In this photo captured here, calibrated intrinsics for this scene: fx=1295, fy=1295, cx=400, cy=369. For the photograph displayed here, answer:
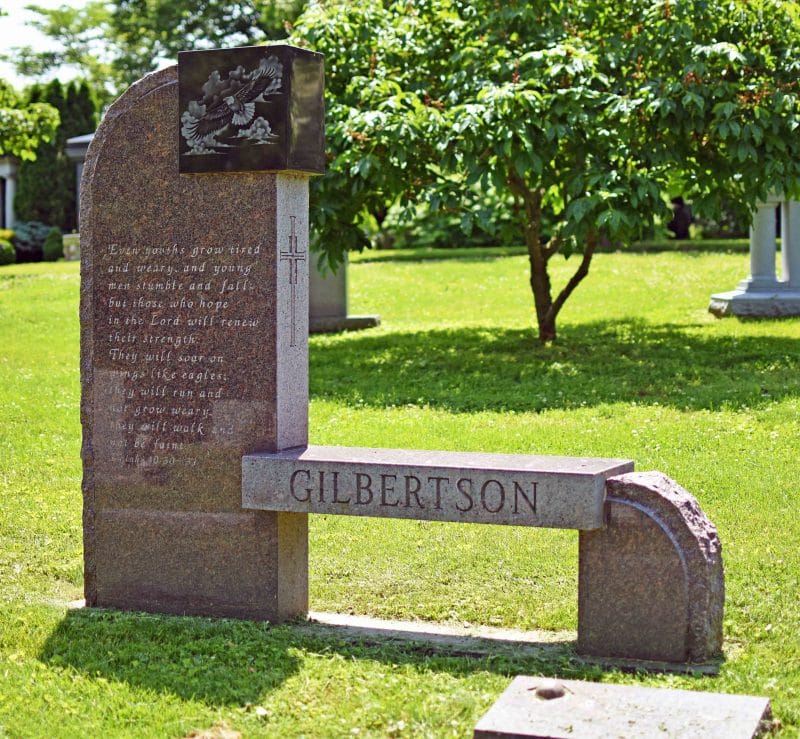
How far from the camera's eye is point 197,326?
620 cm

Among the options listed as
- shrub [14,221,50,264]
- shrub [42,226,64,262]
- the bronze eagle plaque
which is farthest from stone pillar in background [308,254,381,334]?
shrub [14,221,50,264]

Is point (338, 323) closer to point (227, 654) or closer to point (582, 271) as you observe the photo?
point (582, 271)

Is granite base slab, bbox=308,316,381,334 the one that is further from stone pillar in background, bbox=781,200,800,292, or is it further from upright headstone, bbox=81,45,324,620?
upright headstone, bbox=81,45,324,620

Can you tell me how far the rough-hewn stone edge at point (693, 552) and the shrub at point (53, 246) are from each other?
26.6 m

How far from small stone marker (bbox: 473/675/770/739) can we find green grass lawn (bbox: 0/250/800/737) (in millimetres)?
256

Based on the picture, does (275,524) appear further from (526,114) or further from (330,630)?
(526,114)

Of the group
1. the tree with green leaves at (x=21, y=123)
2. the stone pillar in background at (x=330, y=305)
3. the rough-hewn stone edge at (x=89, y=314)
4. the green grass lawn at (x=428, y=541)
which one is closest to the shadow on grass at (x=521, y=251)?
the tree with green leaves at (x=21, y=123)

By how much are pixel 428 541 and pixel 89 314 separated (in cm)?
247

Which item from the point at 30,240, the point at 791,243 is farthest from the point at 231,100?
Result: the point at 30,240

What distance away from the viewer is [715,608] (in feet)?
18.1

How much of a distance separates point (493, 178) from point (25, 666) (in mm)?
7563

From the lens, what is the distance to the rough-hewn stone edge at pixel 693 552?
17.9 ft

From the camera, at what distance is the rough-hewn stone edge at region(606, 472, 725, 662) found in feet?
17.9

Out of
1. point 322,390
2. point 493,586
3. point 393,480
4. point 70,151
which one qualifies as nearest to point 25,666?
point 393,480
